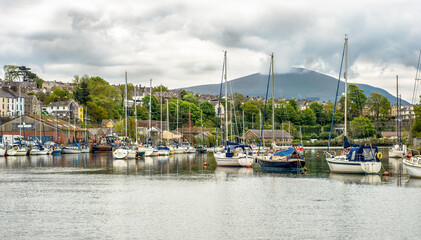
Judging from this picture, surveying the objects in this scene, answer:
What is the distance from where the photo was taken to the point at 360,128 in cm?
15538

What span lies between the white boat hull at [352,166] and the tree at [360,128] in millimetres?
105114

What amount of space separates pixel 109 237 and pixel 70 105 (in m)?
137

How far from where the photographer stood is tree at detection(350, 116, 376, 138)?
155 m

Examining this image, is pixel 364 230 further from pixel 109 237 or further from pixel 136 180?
pixel 136 180

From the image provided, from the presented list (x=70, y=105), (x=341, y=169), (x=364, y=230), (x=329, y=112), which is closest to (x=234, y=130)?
(x=70, y=105)

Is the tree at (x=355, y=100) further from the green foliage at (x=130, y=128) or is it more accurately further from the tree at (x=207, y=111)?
the green foliage at (x=130, y=128)

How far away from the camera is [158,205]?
3353cm

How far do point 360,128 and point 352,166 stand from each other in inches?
4321

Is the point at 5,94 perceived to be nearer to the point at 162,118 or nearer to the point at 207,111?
the point at 162,118

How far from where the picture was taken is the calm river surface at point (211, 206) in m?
25.8

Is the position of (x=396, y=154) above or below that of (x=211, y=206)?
above

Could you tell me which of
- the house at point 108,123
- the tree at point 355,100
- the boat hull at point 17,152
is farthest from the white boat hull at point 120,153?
the tree at point 355,100

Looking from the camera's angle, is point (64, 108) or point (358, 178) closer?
point (358, 178)

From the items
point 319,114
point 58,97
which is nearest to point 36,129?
point 58,97
